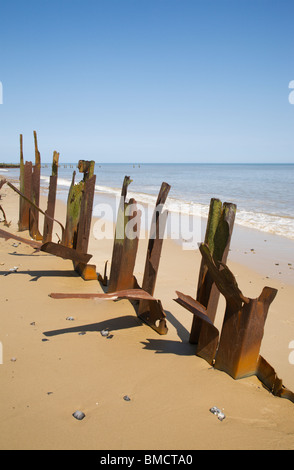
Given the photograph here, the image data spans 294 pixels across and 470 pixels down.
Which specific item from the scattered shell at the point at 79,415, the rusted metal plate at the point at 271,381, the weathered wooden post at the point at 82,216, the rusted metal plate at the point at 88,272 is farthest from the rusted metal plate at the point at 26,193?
the rusted metal plate at the point at 271,381

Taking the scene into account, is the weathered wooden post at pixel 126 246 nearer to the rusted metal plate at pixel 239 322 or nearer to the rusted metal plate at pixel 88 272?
the rusted metal plate at pixel 88 272

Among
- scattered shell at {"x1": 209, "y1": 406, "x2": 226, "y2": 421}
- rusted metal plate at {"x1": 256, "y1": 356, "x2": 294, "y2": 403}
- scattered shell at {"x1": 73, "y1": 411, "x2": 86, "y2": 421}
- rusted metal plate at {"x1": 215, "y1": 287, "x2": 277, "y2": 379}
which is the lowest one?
scattered shell at {"x1": 73, "y1": 411, "x2": 86, "y2": 421}

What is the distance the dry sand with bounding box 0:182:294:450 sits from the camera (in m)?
1.94

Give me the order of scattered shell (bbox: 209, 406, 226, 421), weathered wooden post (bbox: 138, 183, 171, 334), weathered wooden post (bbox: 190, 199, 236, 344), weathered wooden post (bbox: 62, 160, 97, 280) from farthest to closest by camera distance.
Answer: weathered wooden post (bbox: 62, 160, 97, 280), weathered wooden post (bbox: 138, 183, 171, 334), weathered wooden post (bbox: 190, 199, 236, 344), scattered shell (bbox: 209, 406, 226, 421)

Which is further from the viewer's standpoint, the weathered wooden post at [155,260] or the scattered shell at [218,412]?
the weathered wooden post at [155,260]

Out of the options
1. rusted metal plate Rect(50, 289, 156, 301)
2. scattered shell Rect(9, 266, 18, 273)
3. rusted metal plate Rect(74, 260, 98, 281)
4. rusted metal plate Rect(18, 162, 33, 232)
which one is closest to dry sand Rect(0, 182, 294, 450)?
rusted metal plate Rect(50, 289, 156, 301)

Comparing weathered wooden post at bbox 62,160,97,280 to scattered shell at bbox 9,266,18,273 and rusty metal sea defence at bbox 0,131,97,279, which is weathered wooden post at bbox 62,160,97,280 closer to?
rusty metal sea defence at bbox 0,131,97,279

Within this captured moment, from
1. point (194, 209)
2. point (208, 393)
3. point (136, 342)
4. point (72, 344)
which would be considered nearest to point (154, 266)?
point (136, 342)

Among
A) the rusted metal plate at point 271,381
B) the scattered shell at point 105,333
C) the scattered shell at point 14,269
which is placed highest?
the rusted metal plate at point 271,381

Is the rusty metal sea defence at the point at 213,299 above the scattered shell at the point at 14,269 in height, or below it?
above

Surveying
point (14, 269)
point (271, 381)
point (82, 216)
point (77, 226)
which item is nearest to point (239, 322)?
point (271, 381)

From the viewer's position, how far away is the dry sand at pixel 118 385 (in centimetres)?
194

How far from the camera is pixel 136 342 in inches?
118

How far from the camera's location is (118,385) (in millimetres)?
2385
